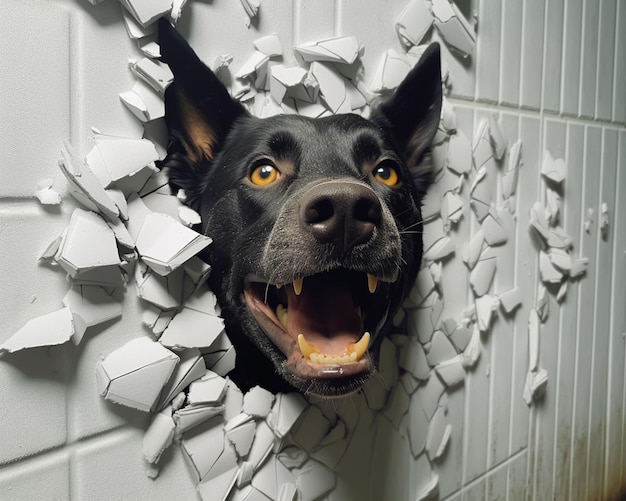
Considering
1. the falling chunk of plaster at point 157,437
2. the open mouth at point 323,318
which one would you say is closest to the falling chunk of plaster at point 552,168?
the open mouth at point 323,318

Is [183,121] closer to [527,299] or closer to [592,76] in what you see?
[527,299]

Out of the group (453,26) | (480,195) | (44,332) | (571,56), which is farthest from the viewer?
(571,56)

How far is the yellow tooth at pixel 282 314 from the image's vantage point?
802 millimetres

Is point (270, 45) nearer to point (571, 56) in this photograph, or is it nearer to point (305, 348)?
point (305, 348)

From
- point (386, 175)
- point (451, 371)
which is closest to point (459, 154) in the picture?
point (386, 175)

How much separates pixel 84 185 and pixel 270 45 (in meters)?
0.41

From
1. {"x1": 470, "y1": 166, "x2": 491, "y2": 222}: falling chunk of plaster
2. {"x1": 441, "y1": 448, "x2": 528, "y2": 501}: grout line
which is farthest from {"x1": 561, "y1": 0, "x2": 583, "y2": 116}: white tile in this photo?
{"x1": 441, "y1": 448, "x2": 528, "y2": 501}: grout line

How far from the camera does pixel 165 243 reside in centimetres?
75

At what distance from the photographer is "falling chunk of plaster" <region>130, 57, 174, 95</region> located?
732mm

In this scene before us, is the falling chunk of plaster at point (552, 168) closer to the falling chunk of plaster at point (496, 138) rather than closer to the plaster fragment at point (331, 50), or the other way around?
the falling chunk of plaster at point (496, 138)

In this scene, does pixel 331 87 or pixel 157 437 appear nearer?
pixel 157 437

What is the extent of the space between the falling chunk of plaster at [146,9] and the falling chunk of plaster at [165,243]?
0.27 metres

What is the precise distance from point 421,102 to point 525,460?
1.10m

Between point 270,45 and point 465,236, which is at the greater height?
point 270,45
